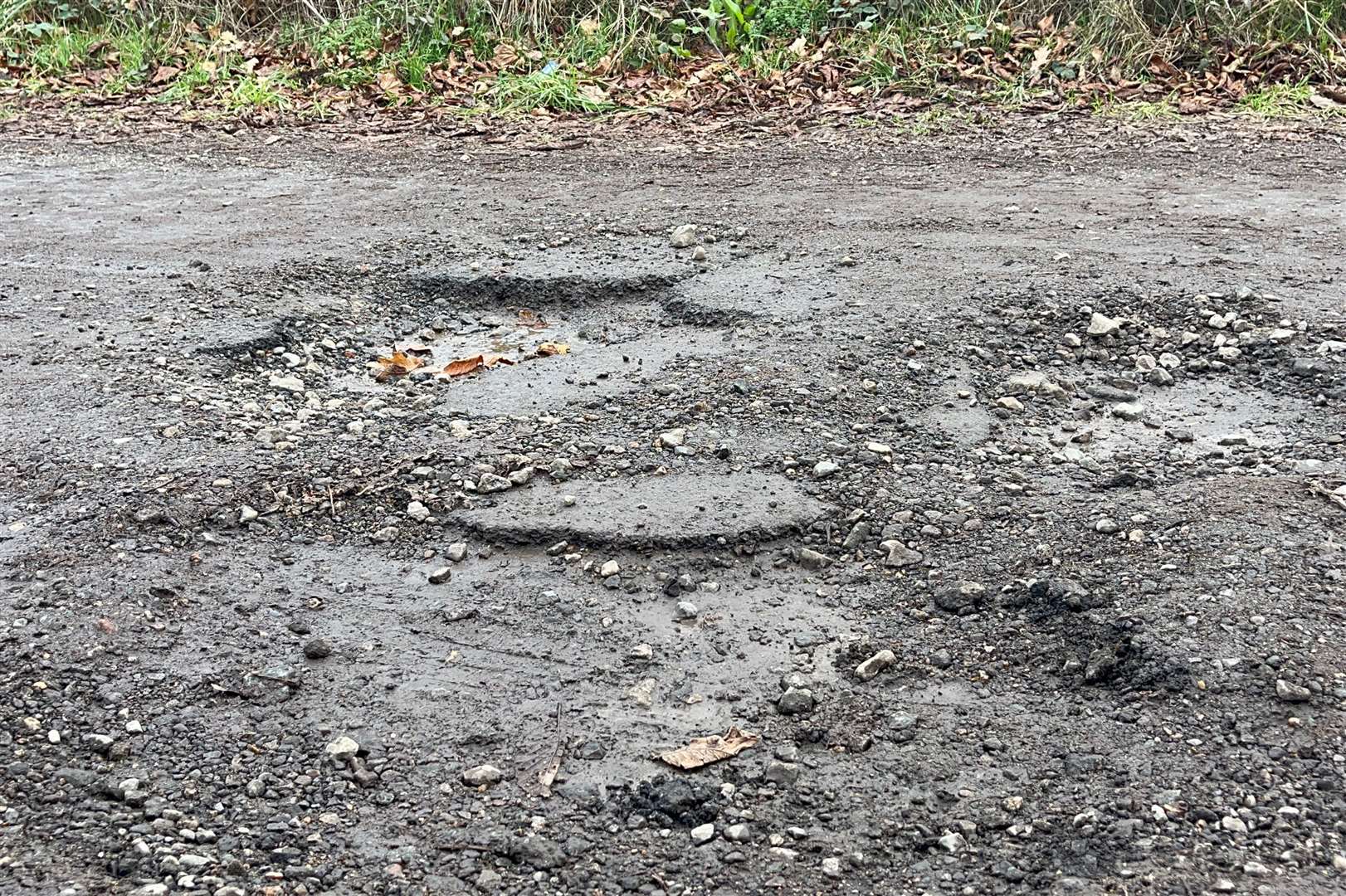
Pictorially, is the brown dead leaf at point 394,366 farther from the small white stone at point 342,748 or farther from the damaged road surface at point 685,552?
the small white stone at point 342,748

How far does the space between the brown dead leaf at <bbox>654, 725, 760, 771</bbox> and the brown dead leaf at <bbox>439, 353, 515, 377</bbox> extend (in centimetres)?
190

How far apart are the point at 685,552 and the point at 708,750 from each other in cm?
68

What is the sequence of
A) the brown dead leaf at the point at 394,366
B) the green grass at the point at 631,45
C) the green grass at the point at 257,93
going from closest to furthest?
the brown dead leaf at the point at 394,366 < the green grass at the point at 631,45 < the green grass at the point at 257,93

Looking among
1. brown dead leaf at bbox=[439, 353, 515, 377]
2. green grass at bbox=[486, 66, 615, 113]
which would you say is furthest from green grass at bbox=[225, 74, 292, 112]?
brown dead leaf at bbox=[439, 353, 515, 377]

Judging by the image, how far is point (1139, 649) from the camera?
240cm

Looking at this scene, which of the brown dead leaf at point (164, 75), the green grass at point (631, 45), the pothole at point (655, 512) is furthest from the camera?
the brown dead leaf at point (164, 75)

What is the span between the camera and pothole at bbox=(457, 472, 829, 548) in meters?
2.90

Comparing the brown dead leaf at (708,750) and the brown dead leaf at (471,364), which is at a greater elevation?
the brown dead leaf at (471,364)

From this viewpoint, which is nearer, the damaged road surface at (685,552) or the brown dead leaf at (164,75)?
the damaged road surface at (685,552)

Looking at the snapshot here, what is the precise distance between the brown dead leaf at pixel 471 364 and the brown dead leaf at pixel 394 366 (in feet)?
0.36

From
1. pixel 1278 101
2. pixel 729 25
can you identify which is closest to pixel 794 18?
pixel 729 25

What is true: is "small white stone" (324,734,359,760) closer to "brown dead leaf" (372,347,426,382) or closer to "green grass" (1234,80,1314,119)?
"brown dead leaf" (372,347,426,382)

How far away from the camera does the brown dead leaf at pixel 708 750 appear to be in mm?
2225

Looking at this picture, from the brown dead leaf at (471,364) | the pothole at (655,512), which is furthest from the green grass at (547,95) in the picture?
the pothole at (655,512)
